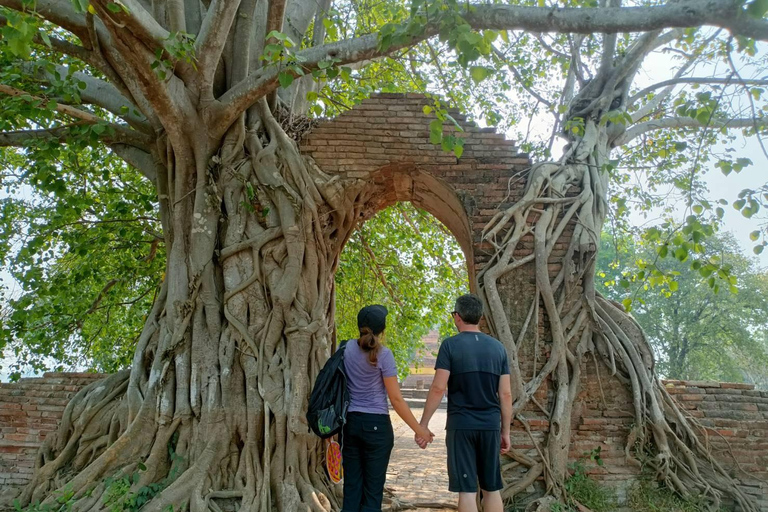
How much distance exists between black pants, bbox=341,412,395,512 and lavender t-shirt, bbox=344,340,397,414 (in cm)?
6

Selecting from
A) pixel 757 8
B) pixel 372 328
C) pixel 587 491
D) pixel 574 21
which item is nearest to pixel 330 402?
pixel 372 328

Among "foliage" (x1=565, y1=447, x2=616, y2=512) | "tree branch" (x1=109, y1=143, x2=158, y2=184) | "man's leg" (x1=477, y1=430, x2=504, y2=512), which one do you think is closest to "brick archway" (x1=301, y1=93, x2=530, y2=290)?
"tree branch" (x1=109, y1=143, x2=158, y2=184)

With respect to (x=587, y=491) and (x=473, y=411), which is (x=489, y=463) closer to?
(x=473, y=411)

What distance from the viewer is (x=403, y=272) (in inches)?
383

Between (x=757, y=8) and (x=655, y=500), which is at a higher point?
(x=757, y=8)

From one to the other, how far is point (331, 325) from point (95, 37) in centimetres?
335

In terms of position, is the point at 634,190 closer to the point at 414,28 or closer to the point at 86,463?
the point at 414,28

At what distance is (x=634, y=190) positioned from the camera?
9.64 metres

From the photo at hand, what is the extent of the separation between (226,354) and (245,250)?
93cm

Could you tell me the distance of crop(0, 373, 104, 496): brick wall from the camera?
515 cm

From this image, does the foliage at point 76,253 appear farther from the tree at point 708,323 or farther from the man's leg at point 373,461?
the tree at point 708,323

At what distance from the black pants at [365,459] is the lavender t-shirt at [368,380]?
0.19 feet

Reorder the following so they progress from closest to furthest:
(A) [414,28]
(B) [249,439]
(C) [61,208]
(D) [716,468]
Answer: (A) [414,28] → (B) [249,439] → (D) [716,468] → (C) [61,208]

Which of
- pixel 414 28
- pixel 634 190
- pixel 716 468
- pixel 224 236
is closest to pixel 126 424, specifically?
pixel 224 236
